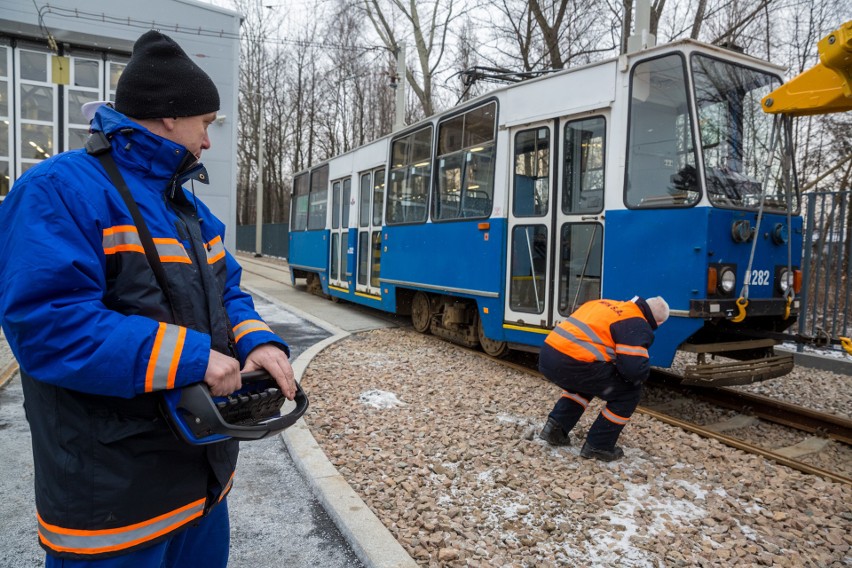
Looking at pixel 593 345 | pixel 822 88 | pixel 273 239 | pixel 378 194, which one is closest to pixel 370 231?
pixel 378 194

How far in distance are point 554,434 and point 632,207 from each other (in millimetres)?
2353

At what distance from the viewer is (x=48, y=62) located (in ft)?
24.6

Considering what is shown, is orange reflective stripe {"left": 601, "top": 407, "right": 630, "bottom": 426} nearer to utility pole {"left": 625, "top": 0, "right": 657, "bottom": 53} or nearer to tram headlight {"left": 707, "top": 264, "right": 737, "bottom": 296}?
tram headlight {"left": 707, "top": 264, "right": 737, "bottom": 296}

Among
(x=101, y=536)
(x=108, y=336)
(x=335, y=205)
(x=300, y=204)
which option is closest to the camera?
(x=108, y=336)

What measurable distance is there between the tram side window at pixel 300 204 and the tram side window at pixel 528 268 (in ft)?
29.6

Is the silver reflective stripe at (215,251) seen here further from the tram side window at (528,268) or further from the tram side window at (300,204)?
the tram side window at (300,204)

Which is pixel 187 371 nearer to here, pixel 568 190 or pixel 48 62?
pixel 568 190

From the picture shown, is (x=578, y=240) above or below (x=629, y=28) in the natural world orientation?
below

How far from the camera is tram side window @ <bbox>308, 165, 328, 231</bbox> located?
44.1 ft

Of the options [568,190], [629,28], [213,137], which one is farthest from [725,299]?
[629,28]

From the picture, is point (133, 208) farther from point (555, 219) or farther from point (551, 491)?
point (555, 219)

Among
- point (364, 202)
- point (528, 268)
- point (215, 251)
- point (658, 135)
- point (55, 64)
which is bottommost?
point (528, 268)

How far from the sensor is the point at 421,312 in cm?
924

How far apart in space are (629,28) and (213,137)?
1062 centimetres
